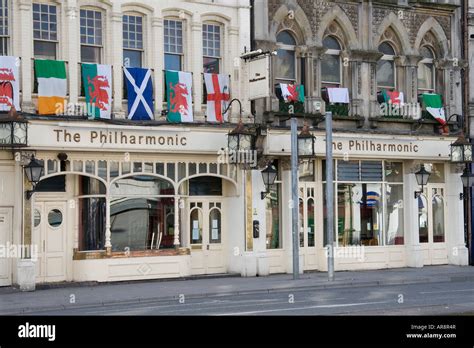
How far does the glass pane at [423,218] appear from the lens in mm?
32719

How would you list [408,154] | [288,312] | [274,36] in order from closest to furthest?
[288,312], [274,36], [408,154]

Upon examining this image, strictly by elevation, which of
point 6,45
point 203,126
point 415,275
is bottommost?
point 415,275

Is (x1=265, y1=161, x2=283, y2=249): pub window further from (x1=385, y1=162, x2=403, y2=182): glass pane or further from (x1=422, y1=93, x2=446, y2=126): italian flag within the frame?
(x1=422, y1=93, x2=446, y2=126): italian flag

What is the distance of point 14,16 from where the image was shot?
2508 centimetres

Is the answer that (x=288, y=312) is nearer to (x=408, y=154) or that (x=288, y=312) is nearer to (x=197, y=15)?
(x=197, y=15)

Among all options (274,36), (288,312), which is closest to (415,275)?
(274,36)

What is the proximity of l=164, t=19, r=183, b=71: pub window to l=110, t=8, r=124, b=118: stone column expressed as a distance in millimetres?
1635

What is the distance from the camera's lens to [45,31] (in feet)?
84.4

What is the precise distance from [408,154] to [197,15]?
348 inches

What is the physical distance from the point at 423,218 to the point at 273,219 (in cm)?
614

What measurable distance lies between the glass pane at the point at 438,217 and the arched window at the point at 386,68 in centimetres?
423

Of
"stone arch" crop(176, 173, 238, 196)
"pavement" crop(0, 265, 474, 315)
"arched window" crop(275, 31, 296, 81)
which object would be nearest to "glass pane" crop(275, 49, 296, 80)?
"arched window" crop(275, 31, 296, 81)

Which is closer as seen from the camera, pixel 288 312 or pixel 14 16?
pixel 288 312

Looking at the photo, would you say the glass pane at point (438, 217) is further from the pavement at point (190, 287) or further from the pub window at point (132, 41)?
the pub window at point (132, 41)
